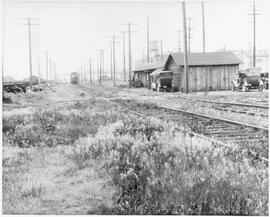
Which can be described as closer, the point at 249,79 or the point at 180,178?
the point at 180,178

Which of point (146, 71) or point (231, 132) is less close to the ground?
point (146, 71)

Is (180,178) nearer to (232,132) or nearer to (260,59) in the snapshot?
(232,132)

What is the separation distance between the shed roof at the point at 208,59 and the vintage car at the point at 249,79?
4.98 meters

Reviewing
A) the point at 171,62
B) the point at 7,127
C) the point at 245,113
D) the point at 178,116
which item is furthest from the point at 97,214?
the point at 171,62

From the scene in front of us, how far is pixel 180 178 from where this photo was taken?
16.4 ft

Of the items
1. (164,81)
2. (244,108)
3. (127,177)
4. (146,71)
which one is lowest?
(127,177)

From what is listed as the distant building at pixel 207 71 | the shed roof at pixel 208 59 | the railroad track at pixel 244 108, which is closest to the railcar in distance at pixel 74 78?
the distant building at pixel 207 71

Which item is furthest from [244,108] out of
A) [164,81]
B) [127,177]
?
[164,81]

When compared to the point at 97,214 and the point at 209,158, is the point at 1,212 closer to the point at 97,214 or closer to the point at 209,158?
the point at 97,214

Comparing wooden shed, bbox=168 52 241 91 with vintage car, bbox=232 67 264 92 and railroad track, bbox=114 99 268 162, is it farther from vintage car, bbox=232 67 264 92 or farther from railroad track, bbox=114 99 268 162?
railroad track, bbox=114 99 268 162

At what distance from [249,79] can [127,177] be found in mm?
23490

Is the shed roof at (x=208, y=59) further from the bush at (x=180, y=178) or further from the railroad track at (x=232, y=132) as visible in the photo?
the bush at (x=180, y=178)

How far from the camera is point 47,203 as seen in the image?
489cm

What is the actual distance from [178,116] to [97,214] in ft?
26.6
